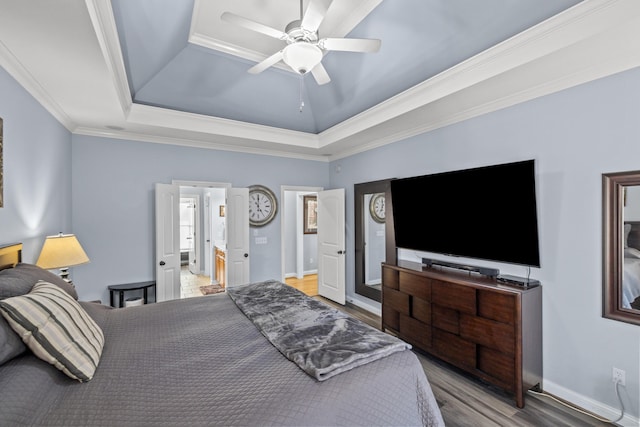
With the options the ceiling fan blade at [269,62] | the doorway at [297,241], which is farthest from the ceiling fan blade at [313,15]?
the doorway at [297,241]

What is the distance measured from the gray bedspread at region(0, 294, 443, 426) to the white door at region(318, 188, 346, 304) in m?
3.13

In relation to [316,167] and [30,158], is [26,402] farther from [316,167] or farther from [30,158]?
[316,167]

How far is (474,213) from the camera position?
2789 mm

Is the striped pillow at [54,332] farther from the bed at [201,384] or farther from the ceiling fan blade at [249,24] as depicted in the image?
the ceiling fan blade at [249,24]

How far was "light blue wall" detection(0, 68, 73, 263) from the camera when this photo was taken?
208cm

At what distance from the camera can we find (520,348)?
7.37 feet

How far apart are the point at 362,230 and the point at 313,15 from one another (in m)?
3.24

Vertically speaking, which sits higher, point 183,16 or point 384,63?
point 183,16

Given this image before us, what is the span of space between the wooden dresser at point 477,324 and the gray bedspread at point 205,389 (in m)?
1.19

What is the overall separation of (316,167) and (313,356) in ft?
13.6

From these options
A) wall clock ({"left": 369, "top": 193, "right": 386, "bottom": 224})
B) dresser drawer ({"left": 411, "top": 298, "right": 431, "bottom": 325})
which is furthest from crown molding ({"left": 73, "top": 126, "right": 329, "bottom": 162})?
dresser drawer ({"left": 411, "top": 298, "right": 431, "bottom": 325})

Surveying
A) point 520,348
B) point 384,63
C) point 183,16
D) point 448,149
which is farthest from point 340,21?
point 520,348

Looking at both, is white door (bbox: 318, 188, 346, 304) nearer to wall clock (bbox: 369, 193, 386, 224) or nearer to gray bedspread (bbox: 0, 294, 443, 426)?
wall clock (bbox: 369, 193, 386, 224)

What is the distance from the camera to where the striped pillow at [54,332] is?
121cm
